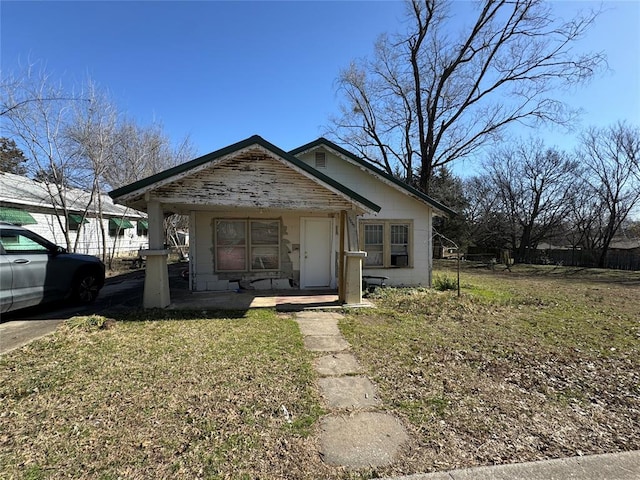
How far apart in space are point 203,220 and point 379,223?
5.60 m

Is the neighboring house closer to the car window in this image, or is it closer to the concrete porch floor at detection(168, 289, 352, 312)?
the car window

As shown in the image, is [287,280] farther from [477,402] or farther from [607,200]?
[607,200]

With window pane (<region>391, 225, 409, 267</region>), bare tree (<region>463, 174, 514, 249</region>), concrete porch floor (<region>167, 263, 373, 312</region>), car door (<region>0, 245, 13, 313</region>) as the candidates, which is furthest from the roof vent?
bare tree (<region>463, 174, 514, 249</region>)

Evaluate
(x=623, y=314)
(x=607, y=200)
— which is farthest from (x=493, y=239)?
(x=623, y=314)

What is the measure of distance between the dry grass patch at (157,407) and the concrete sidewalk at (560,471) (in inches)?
39.3

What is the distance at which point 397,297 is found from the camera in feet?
30.5

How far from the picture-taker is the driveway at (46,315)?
5.35m

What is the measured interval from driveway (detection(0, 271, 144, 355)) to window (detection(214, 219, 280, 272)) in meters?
2.57

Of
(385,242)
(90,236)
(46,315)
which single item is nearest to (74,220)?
(90,236)

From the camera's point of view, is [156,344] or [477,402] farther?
[156,344]

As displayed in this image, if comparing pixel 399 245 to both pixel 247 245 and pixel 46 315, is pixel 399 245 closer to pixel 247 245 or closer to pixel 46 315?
pixel 247 245

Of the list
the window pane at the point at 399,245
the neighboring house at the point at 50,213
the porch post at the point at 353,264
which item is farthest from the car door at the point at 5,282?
the window pane at the point at 399,245

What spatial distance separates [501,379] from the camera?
4133mm

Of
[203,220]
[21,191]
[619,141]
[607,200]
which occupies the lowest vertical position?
[203,220]
